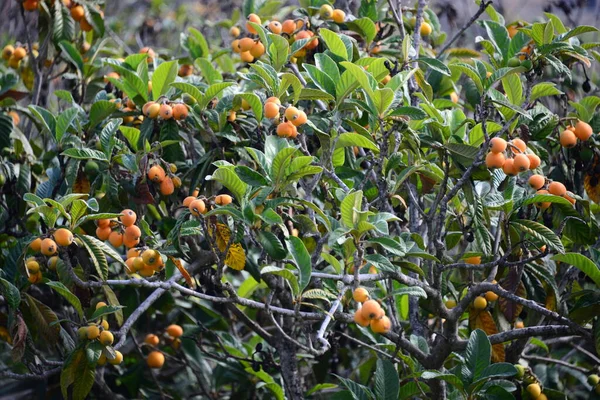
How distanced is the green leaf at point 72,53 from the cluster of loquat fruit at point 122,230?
3.85 feet

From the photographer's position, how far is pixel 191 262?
2576mm

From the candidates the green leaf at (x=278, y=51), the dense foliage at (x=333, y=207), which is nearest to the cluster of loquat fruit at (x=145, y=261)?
the dense foliage at (x=333, y=207)

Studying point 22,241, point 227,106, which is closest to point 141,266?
point 22,241

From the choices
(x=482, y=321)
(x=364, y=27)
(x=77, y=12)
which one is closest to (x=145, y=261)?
(x=482, y=321)

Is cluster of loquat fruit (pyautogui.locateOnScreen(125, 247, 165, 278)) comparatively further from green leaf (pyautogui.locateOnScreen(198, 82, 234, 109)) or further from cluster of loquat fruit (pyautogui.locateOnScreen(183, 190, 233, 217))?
green leaf (pyautogui.locateOnScreen(198, 82, 234, 109))

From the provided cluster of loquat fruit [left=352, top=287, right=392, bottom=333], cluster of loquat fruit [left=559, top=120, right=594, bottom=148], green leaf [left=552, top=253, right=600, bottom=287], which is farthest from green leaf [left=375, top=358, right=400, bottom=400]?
cluster of loquat fruit [left=559, top=120, right=594, bottom=148]

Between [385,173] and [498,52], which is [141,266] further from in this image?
[498,52]

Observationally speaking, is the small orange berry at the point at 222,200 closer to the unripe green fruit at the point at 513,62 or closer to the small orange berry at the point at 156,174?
the small orange berry at the point at 156,174

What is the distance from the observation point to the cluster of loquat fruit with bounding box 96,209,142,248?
2309mm

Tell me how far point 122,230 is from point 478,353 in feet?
3.74

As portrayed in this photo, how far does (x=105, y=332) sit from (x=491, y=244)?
1.23m

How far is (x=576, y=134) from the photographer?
8.05 ft

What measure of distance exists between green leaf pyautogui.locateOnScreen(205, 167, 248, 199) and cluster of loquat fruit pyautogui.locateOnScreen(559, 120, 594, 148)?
1.04 meters

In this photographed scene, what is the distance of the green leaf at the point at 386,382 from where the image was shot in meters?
2.23
